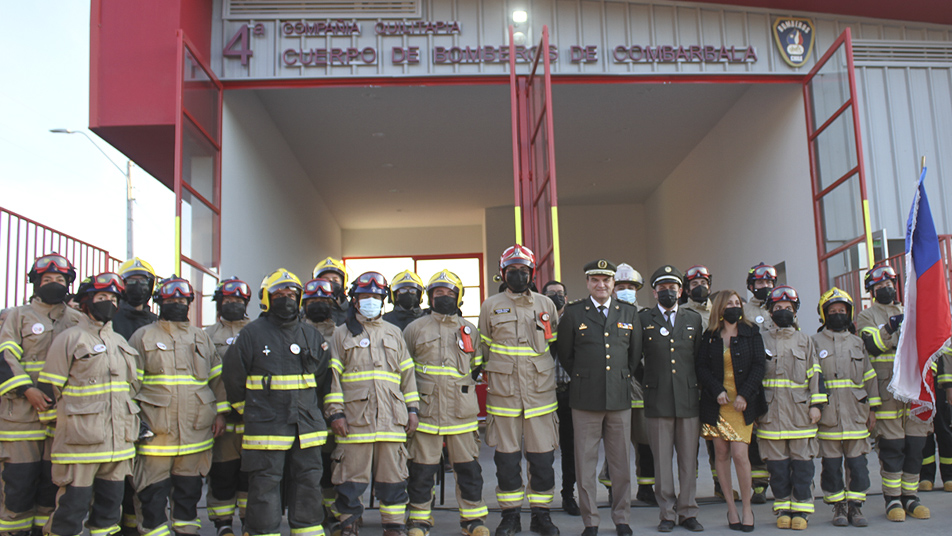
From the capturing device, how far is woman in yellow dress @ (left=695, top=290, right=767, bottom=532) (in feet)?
19.7

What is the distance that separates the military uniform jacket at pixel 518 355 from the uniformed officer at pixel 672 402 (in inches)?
31.0

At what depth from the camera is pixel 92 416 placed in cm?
527

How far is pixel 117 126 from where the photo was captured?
9523 millimetres

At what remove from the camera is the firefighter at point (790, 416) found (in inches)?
239

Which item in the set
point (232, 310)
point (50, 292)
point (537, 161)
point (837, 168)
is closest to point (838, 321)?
point (837, 168)

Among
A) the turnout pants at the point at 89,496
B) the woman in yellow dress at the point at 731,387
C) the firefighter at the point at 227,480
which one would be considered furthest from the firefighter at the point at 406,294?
the turnout pants at the point at 89,496

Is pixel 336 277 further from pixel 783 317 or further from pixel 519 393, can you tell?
pixel 783 317

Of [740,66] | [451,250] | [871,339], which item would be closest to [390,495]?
[871,339]

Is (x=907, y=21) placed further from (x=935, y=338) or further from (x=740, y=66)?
(x=935, y=338)

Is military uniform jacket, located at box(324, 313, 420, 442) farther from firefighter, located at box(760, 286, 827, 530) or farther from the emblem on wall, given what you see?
the emblem on wall

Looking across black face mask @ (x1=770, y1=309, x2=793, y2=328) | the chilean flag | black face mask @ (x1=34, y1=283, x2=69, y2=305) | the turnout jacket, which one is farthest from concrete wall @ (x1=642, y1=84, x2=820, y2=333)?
black face mask @ (x1=34, y1=283, x2=69, y2=305)

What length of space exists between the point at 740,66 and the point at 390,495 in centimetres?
818

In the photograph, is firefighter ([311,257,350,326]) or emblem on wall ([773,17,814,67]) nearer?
firefighter ([311,257,350,326])

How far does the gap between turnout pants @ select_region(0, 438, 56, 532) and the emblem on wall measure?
10.1m
